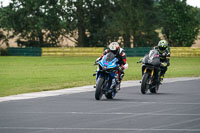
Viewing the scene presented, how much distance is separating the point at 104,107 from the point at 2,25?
Answer: 195 feet

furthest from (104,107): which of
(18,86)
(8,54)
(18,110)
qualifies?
(8,54)

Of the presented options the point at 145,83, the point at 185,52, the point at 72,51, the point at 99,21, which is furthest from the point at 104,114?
the point at 99,21

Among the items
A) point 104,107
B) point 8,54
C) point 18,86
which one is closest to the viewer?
point 104,107

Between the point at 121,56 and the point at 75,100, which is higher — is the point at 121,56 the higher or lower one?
the higher one

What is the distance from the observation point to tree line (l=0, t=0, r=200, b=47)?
234 ft

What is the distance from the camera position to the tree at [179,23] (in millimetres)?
75688

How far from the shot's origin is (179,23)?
77.1 m

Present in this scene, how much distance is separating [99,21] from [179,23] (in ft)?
34.3

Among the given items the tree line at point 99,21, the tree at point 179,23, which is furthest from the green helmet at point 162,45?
the tree at point 179,23

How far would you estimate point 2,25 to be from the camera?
7275cm

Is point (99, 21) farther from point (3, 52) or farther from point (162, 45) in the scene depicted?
point (162, 45)

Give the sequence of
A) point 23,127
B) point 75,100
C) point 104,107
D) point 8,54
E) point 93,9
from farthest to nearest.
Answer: point 93,9
point 8,54
point 75,100
point 104,107
point 23,127

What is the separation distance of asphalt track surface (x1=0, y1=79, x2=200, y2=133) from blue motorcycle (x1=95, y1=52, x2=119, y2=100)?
12.3 inches

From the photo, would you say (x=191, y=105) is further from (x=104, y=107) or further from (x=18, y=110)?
(x=18, y=110)
